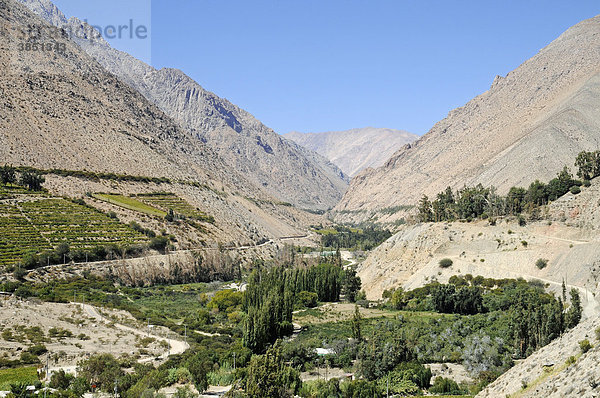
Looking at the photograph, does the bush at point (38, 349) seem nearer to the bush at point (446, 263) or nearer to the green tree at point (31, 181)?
the bush at point (446, 263)

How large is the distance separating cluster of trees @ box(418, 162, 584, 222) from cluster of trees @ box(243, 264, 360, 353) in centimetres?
2145

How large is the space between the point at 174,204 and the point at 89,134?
111ft

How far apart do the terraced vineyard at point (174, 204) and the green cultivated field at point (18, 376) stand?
7642 cm

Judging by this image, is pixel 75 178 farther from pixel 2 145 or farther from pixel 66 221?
pixel 66 221

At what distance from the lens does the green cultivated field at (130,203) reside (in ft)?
352

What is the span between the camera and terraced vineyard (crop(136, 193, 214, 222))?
118 meters

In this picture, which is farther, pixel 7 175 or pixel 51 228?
pixel 7 175

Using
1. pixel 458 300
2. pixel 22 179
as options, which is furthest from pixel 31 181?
pixel 458 300

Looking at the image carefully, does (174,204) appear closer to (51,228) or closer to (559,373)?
(51,228)

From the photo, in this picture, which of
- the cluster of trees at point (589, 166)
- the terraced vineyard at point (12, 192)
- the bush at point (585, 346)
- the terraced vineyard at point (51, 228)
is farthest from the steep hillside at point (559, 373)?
the terraced vineyard at point (12, 192)

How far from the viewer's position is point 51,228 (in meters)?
84.4

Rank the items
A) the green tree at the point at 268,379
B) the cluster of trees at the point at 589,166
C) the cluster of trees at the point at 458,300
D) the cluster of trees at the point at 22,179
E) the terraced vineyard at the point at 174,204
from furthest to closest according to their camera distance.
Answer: the terraced vineyard at the point at 174,204, the cluster of trees at the point at 22,179, the cluster of trees at the point at 589,166, the cluster of trees at the point at 458,300, the green tree at the point at 268,379

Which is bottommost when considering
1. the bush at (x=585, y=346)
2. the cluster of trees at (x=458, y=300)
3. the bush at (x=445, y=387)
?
the bush at (x=445, y=387)

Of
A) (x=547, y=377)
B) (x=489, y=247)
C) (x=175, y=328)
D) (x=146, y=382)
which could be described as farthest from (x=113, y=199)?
(x=547, y=377)
